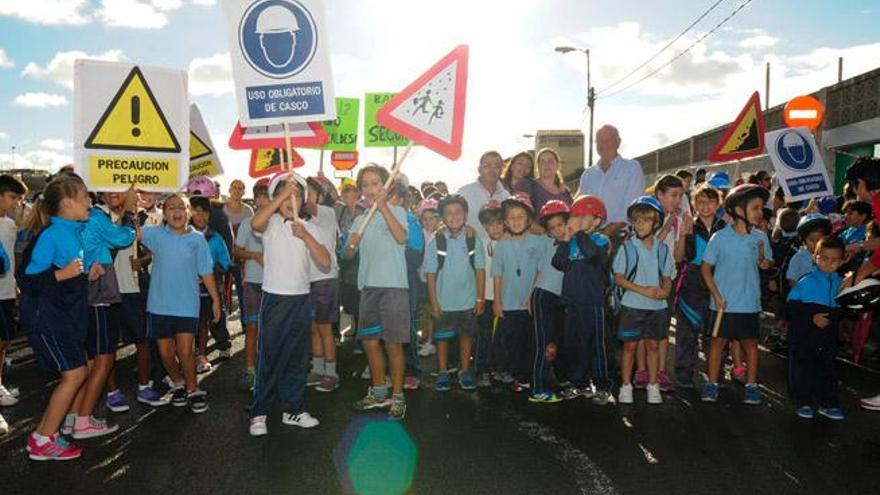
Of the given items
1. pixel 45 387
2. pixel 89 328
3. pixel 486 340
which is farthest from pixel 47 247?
pixel 486 340

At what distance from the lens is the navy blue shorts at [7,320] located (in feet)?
19.5

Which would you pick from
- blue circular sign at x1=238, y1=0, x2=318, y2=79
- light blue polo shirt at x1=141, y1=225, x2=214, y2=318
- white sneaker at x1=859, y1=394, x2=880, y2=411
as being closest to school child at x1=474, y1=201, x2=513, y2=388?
blue circular sign at x1=238, y1=0, x2=318, y2=79

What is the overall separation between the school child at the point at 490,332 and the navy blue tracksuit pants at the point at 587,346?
2.78ft

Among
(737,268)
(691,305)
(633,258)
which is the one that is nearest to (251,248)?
(633,258)

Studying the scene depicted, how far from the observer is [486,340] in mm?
6637

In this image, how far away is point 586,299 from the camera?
5891mm

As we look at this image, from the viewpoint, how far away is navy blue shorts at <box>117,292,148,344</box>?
5887 millimetres

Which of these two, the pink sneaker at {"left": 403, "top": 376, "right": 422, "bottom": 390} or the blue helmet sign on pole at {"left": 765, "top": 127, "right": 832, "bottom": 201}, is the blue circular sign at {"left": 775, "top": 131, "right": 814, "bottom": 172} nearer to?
the blue helmet sign on pole at {"left": 765, "top": 127, "right": 832, "bottom": 201}

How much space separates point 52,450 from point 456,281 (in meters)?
3.51

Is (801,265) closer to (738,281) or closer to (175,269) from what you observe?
(738,281)

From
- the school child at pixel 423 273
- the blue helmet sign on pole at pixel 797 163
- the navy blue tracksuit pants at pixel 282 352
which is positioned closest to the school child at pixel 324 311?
the school child at pixel 423 273

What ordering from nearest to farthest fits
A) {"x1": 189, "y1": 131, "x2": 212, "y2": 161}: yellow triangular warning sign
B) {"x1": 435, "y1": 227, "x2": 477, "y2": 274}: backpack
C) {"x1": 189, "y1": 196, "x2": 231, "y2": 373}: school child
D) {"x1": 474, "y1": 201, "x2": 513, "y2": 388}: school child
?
{"x1": 435, "y1": 227, "x2": 477, "y2": 274}: backpack
{"x1": 474, "y1": 201, "x2": 513, "y2": 388}: school child
{"x1": 189, "y1": 196, "x2": 231, "y2": 373}: school child
{"x1": 189, "y1": 131, "x2": 212, "y2": 161}: yellow triangular warning sign

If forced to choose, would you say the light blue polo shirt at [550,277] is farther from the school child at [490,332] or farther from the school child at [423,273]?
the school child at [423,273]

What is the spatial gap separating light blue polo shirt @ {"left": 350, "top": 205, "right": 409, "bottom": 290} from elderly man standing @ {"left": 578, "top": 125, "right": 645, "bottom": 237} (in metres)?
2.21
